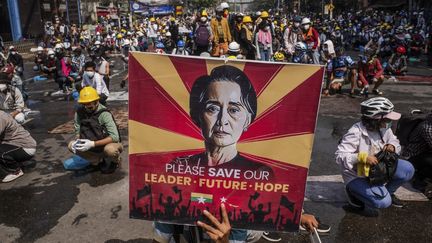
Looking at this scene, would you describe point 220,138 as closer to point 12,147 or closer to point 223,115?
point 223,115

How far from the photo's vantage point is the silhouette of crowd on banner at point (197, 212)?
2166 mm

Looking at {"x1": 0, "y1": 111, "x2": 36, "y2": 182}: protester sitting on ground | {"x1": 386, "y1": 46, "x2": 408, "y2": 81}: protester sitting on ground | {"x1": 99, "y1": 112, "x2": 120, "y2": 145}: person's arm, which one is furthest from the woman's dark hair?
{"x1": 386, "y1": 46, "x2": 408, "y2": 81}: protester sitting on ground

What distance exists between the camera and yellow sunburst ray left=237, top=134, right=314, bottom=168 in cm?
209

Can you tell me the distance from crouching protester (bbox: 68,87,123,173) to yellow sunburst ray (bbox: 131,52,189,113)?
10.6 feet

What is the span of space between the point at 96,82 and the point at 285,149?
6429mm

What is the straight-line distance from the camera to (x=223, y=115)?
212 centimetres

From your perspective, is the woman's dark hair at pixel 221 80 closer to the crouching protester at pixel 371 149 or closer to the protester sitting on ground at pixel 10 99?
the crouching protester at pixel 371 149

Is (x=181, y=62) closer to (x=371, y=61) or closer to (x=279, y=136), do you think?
(x=279, y=136)

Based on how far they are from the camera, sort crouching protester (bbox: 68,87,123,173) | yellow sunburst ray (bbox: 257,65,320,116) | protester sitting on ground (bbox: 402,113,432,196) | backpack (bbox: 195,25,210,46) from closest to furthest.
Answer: yellow sunburst ray (bbox: 257,65,320,116), protester sitting on ground (bbox: 402,113,432,196), crouching protester (bbox: 68,87,123,173), backpack (bbox: 195,25,210,46)

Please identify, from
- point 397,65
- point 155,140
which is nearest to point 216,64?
point 155,140

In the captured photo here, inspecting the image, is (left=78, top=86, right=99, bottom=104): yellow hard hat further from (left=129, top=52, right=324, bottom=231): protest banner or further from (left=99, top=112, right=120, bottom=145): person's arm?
(left=129, top=52, right=324, bottom=231): protest banner

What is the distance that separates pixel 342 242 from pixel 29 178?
4197mm

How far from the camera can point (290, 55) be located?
44.0ft

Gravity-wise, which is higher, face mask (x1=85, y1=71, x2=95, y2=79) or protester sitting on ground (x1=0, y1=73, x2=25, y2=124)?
face mask (x1=85, y1=71, x2=95, y2=79)
